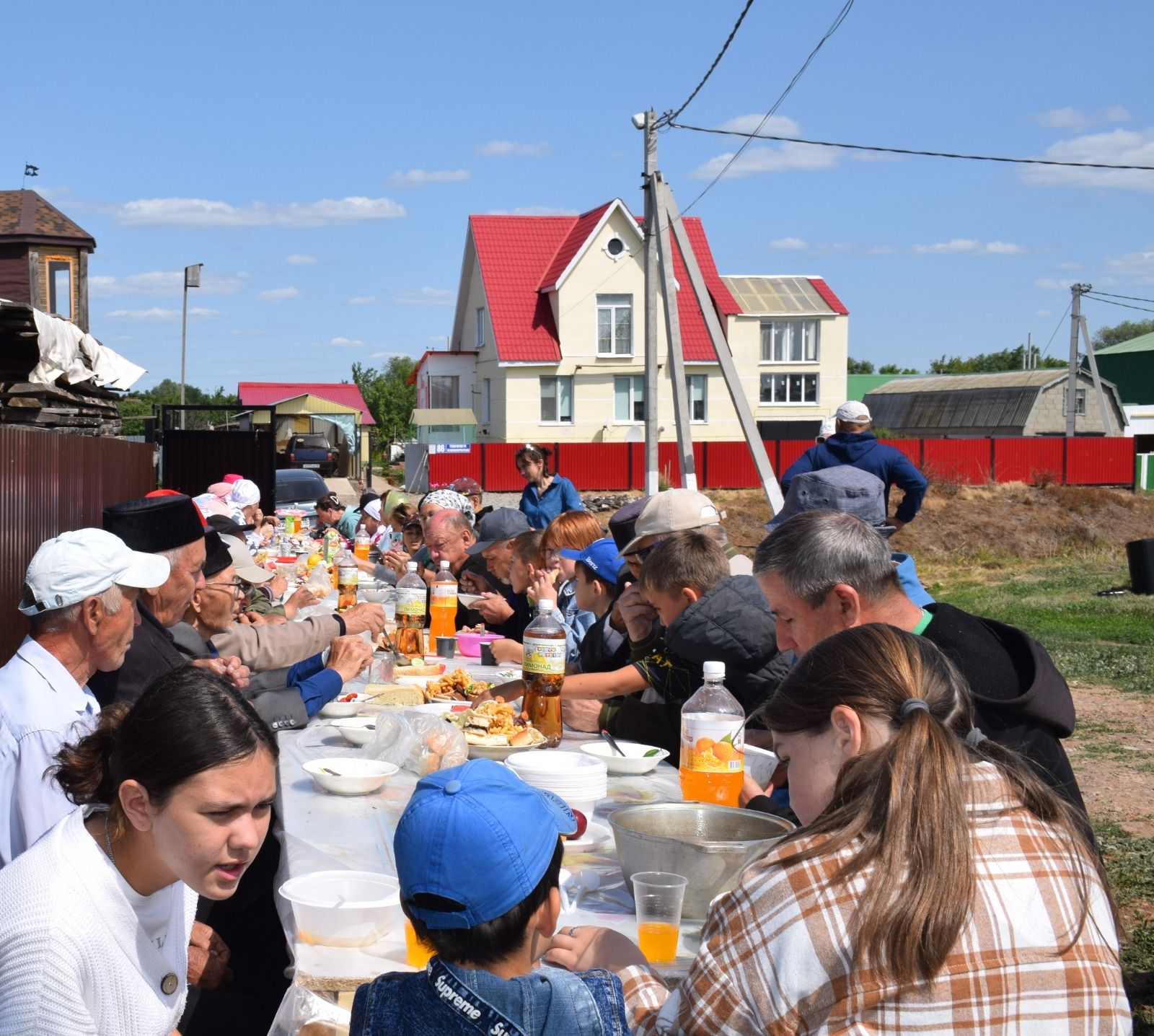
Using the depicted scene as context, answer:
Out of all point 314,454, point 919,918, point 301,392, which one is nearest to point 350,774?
point 919,918

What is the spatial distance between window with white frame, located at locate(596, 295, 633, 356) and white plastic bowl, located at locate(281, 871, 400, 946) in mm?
36994

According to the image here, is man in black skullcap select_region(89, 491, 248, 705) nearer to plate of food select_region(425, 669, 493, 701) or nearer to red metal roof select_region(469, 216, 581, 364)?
plate of food select_region(425, 669, 493, 701)

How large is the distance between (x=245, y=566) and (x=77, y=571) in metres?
2.79

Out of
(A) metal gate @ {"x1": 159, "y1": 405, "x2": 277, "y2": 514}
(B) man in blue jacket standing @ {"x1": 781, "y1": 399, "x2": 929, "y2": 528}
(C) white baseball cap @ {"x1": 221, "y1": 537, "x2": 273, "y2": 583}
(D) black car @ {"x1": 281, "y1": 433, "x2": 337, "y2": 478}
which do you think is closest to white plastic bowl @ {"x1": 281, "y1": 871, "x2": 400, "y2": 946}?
(C) white baseball cap @ {"x1": 221, "y1": 537, "x2": 273, "y2": 583}

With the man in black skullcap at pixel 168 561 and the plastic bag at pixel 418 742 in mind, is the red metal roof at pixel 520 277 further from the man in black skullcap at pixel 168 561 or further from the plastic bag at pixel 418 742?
the plastic bag at pixel 418 742

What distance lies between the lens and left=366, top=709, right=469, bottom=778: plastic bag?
3402 mm

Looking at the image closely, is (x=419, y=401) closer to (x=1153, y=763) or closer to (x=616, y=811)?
(x=1153, y=763)

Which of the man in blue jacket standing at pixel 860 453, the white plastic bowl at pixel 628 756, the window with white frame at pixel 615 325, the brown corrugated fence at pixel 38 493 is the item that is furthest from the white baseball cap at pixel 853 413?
the window with white frame at pixel 615 325

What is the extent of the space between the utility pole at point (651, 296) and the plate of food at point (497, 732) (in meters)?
11.9

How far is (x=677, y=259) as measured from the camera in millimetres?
37156

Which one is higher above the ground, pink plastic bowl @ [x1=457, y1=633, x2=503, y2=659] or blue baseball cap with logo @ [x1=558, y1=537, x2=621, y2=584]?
blue baseball cap with logo @ [x1=558, y1=537, x2=621, y2=584]

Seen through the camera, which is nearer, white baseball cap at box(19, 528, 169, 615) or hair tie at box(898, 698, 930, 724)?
hair tie at box(898, 698, 930, 724)

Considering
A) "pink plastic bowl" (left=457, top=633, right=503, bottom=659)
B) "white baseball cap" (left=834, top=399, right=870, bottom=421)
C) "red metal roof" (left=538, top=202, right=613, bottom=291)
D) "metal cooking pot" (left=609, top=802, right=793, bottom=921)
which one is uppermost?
"red metal roof" (left=538, top=202, right=613, bottom=291)

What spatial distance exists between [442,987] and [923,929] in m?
0.67
